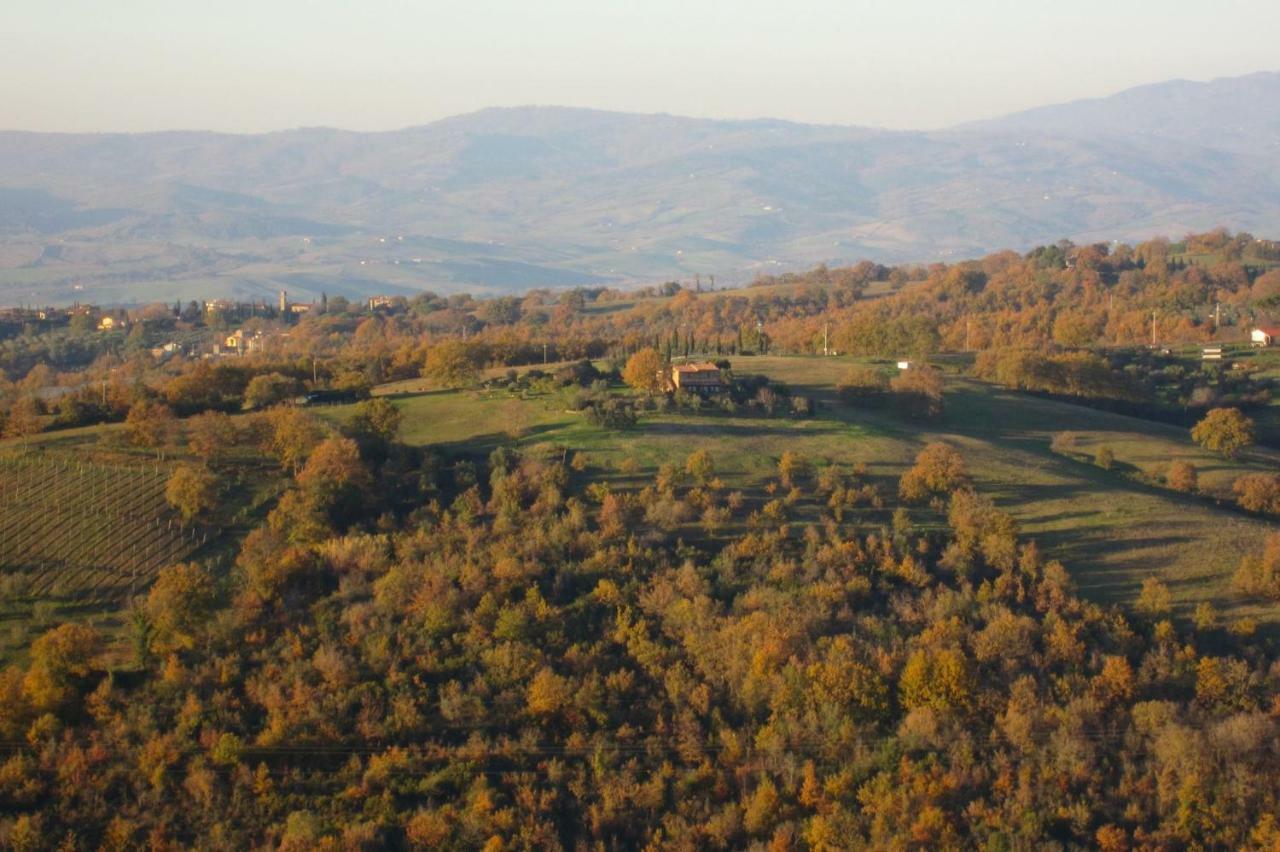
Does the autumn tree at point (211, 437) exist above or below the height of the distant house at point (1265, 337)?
below

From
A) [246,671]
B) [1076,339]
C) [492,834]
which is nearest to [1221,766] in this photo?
[492,834]

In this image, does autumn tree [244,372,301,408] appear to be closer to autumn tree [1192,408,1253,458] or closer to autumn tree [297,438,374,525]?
autumn tree [297,438,374,525]

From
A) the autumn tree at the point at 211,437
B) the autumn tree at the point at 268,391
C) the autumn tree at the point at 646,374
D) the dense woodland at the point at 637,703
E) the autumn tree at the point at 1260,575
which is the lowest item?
the dense woodland at the point at 637,703

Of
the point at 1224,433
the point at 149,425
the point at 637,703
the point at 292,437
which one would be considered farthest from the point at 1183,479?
the point at 149,425

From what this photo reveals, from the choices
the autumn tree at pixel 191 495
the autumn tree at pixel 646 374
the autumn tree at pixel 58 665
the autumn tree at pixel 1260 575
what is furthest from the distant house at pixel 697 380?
the autumn tree at pixel 58 665

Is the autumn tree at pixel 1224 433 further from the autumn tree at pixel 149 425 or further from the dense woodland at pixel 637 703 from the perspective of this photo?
the autumn tree at pixel 149 425

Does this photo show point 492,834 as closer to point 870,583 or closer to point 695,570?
point 695,570

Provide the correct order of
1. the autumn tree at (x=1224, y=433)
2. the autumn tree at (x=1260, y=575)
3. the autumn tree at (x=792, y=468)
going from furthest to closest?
the autumn tree at (x=1224, y=433)
the autumn tree at (x=792, y=468)
the autumn tree at (x=1260, y=575)
